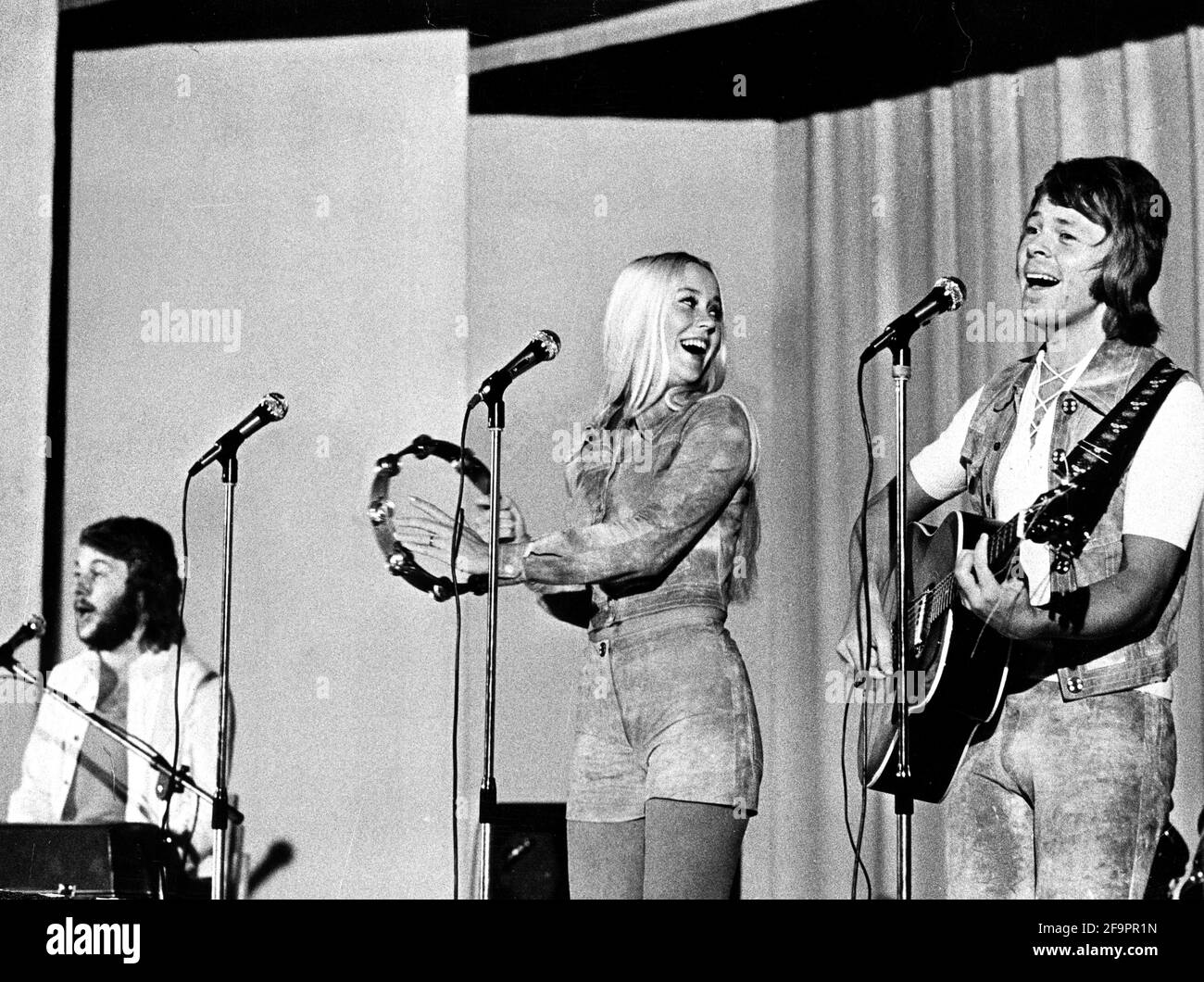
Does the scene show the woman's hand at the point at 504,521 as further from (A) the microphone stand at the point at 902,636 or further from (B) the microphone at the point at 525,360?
(A) the microphone stand at the point at 902,636

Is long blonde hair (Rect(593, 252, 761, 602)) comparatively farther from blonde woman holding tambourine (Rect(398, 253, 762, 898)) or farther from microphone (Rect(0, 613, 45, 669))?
microphone (Rect(0, 613, 45, 669))

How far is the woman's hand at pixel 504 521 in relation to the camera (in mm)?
3920

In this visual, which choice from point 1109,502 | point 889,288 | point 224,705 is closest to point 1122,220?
point 889,288

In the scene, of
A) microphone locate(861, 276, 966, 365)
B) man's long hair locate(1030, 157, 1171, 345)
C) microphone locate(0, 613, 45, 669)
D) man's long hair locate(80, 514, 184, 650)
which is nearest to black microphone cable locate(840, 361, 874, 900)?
microphone locate(861, 276, 966, 365)

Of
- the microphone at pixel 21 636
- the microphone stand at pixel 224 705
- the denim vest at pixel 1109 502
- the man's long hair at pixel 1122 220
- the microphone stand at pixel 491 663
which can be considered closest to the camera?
the denim vest at pixel 1109 502

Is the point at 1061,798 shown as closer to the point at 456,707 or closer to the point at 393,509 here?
the point at 456,707

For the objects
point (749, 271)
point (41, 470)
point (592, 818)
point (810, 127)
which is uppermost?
point (810, 127)

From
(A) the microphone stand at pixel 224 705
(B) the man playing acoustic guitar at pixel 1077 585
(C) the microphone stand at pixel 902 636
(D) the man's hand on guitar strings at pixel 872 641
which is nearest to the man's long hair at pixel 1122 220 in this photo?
(B) the man playing acoustic guitar at pixel 1077 585

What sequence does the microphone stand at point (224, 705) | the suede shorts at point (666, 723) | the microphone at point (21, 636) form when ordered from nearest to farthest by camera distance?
the suede shorts at point (666, 723) < the microphone stand at point (224, 705) < the microphone at point (21, 636)

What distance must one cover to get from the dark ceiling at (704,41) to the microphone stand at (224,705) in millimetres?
1108

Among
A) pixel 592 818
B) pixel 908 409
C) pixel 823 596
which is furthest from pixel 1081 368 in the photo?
pixel 592 818

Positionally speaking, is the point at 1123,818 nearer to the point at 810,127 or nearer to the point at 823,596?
the point at 823,596

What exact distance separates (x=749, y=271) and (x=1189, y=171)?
1084 millimetres

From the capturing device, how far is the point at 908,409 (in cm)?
399
